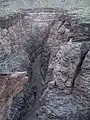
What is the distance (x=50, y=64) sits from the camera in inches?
649

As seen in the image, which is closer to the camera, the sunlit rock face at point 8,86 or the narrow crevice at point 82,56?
the sunlit rock face at point 8,86

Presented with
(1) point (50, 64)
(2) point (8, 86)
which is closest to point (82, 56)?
(1) point (50, 64)

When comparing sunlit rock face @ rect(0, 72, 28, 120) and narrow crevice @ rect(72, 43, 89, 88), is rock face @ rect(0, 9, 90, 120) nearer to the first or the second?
narrow crevice @ rect(72, 43, 89, 88)

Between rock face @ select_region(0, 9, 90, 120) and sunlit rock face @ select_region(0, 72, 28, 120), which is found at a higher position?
sunlit rock face @ select_region(0, 72, 28, 120)

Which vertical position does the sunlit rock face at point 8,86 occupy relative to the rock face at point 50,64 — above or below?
above

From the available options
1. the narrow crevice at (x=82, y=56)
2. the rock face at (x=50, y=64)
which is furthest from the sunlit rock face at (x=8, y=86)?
the narrow crevice at (x=82, y=56)

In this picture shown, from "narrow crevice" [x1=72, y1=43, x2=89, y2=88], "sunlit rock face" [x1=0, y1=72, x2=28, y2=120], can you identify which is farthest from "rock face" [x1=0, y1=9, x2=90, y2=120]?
"sunlit rock face" [x1=0, y1=72, x2=28, y2=120]

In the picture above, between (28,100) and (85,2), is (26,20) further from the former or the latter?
(28,100)

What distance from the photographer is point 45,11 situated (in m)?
21.7

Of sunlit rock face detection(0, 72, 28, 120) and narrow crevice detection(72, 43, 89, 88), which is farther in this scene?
narrow crevice detection(72, 43, 89, 88)

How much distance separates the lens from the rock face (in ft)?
43.3

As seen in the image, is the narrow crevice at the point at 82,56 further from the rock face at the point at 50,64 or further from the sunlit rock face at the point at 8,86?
the sunlit rock face at the point at 8,86

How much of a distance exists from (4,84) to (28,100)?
33.1 ft

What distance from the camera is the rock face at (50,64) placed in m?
13.2
